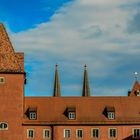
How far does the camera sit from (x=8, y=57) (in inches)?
A: 3211

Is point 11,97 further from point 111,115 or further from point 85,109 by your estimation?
point 111,115

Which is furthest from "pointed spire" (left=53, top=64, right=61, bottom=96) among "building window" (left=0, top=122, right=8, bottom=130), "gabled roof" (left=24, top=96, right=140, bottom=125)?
"building window" (left=0, top=122, right=8, bottom=130)

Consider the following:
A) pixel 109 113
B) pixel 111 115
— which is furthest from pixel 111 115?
pixel 109 113

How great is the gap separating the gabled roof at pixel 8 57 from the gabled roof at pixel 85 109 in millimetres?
7718

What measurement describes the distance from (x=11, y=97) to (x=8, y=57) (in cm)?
648

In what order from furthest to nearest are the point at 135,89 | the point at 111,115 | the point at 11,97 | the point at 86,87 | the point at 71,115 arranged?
the point at 86,87
the point at 135,89
the point at 111,115
the point at 71,115
the point at 11,97

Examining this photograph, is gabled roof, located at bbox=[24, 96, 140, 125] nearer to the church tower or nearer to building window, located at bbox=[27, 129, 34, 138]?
building window, located at bbox=[27, 129, 34, 138]

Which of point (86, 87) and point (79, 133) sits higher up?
point (86, 87)

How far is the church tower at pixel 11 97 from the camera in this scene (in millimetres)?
79000

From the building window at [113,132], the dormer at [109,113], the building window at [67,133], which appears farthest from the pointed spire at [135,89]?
the building window at [67,133]

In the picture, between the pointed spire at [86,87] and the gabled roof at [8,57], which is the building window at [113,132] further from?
the pointed spire at [86,87]

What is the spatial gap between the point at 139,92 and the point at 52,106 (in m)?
30.4

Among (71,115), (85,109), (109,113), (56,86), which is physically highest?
(56,86)

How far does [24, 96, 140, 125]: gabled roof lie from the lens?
83.9 metres
